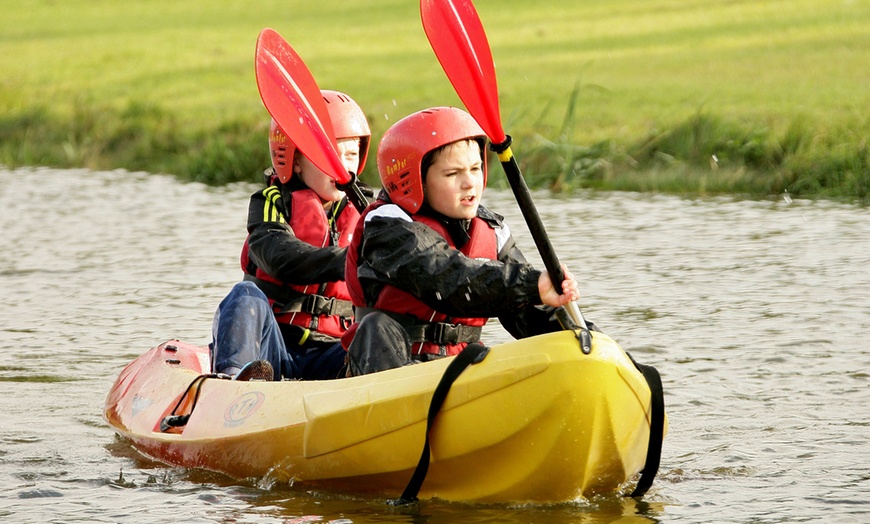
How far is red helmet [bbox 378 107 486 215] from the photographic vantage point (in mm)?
4629

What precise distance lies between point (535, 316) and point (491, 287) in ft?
1.55

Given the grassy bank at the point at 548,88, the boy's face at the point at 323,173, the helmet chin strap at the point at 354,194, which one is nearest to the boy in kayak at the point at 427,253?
the helmet chin strap at the point at 354,194

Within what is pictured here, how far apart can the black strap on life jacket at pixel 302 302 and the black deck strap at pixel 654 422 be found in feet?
5.36

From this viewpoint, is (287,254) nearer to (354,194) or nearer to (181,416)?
(354,194)

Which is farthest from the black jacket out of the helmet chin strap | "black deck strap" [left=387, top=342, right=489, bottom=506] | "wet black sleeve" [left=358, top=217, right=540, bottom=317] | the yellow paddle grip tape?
the helmet chin strap

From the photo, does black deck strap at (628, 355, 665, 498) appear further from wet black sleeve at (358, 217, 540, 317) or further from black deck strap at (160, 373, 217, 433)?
black deck strap at (160, 373, 217, 433)

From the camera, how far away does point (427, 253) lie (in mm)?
4508

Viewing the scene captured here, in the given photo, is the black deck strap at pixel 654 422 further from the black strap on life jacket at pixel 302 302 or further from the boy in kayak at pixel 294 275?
the black strap on life jacket at pixel 302 302

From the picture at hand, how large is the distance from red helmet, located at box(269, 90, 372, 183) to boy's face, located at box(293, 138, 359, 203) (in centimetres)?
3

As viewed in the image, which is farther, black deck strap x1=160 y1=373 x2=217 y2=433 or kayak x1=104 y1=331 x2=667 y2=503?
black deck strap x1=160 y1=373 x2=217 y2=433

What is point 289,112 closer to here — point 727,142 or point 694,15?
point 727,142

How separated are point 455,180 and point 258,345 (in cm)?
116

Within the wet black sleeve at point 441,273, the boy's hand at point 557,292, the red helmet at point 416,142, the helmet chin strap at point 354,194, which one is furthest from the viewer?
the helmet chin strap at point 354,194

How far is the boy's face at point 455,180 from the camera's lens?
15.3ft
